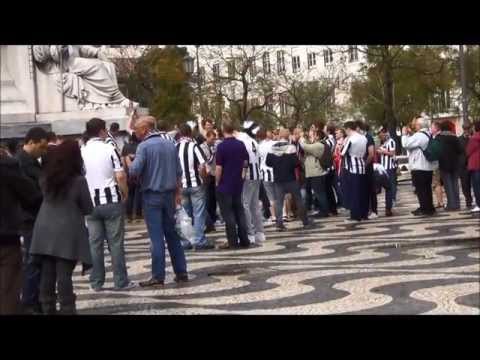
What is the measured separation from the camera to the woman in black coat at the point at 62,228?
31.6ft

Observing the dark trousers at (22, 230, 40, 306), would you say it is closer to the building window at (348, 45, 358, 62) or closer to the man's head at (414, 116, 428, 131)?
the building window at (348, 45, 358, 62)

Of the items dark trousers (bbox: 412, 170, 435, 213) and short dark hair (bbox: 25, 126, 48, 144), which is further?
dark trousers (bbox: 412, 170, 435, 213)

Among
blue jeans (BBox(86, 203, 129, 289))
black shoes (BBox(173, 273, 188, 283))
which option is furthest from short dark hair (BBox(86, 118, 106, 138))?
black shoes (BBox(173, 273, 188, 283))

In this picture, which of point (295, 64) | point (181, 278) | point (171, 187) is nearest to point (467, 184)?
point (181, 278)

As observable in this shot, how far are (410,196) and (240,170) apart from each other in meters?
12.7

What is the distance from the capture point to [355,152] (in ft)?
62.5

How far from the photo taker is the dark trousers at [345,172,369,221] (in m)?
19.2

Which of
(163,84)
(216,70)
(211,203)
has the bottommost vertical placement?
(211,203)

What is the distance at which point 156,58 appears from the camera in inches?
2266

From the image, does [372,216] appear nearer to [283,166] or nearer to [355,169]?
[355,169]

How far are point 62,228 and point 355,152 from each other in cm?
1007

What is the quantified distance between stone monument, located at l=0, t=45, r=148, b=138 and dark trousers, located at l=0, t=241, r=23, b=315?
49.5 ft

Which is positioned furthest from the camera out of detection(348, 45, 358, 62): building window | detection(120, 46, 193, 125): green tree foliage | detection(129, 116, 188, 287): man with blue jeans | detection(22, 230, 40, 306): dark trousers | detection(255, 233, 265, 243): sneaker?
detection(120, 46, 193, 125): green tree foliage
